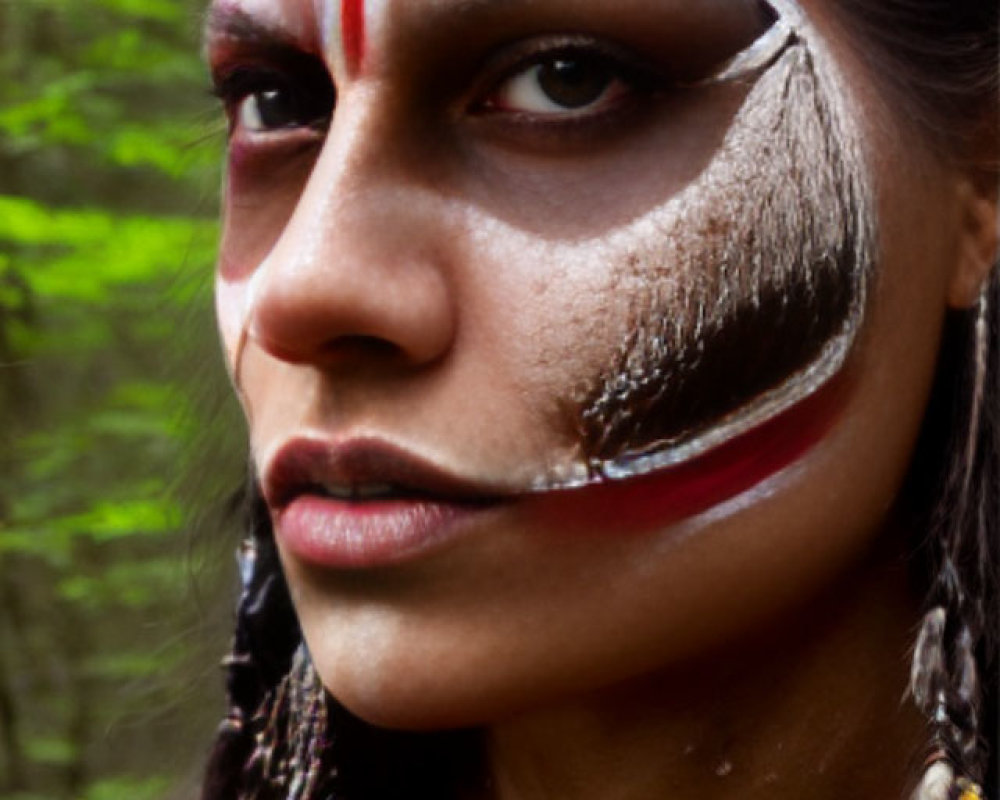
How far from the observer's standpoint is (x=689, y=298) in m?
1.09

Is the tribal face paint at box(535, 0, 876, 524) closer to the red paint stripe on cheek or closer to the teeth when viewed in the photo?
the red paint stripe on cheek

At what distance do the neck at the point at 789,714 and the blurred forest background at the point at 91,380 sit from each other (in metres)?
1.15

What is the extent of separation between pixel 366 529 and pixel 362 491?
0.10 ft

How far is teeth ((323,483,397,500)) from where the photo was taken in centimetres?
111

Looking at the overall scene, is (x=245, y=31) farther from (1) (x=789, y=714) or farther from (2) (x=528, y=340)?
(1) (x=789, y=714)

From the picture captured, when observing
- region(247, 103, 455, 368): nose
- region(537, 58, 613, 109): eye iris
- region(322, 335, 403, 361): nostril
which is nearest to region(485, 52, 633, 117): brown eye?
region(537, 58, 613, 109): eye iris

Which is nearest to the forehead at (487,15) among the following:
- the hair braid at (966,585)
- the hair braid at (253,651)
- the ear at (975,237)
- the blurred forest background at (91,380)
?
the ear at (975,237)

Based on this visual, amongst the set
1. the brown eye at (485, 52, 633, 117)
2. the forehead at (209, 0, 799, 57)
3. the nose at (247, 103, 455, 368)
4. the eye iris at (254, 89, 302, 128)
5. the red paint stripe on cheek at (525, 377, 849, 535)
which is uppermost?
the forehead at (209, 0, 799, 57)

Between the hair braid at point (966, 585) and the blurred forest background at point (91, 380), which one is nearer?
the hair braid at point (966, 585)

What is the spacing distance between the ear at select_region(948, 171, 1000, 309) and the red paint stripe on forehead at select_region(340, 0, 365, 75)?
1.68 ft

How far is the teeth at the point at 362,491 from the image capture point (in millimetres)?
1110

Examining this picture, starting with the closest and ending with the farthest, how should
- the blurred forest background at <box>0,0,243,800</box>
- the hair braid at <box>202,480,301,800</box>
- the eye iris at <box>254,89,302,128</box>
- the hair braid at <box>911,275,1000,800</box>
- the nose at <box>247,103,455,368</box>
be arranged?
the nose at <box>247,103,455,368</box> → the hair braid at <box>911,275,1000,800</box> → the eye iris at <box>254,89,302,128</box> → the hair braid at <box>202,480,301,800</box> → the blurred forest background at <box>0,0,243,800</box>

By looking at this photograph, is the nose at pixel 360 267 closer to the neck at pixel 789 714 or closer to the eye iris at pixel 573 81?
the eye iris at pixel 573 81

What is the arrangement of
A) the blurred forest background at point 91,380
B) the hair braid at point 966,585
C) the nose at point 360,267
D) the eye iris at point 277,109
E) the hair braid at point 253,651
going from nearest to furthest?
the nose at point 360,267 → the hair braid at point 966,585 → the eye iris at point 277,109 → the hair braid at point 253,651 → the blurred forest background at point 91,380
